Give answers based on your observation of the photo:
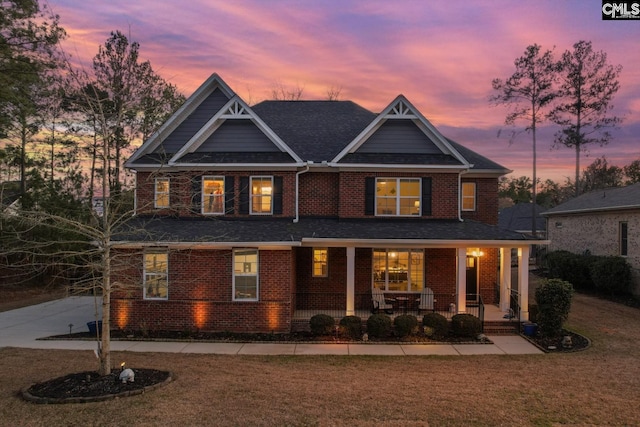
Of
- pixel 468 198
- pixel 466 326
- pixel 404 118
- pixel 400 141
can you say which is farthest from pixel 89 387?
pixel 468 198

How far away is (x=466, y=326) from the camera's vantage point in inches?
546

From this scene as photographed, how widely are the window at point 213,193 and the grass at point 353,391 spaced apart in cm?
623

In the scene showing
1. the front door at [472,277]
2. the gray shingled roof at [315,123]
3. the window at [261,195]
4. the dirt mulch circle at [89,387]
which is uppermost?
the gray shingled roof at [315,123]

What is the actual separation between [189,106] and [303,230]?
7.15m

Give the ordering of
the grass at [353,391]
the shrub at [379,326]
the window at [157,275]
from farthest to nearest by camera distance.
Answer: the window at [157,275] < the shrub at [379,326] < the grass at [353,391]

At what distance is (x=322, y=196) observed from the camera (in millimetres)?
17297

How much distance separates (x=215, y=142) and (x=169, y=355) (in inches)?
330

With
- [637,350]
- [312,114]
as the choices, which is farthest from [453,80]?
[637,350]

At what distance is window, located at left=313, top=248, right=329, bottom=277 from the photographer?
665 inches

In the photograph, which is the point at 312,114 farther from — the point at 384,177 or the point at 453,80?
the point at 453,80

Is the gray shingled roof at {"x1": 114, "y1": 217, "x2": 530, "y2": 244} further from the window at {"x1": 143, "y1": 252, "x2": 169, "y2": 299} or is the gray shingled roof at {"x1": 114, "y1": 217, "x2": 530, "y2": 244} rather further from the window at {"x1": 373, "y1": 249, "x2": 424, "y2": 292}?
the window at {"x1": 373, "y1": 249, "x2": 424, "y2": 292}

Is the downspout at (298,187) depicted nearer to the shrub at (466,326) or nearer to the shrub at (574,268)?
the shrub at (466,326)

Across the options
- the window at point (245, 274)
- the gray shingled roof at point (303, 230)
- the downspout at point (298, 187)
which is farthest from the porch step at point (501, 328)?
the window at point (245, 274)

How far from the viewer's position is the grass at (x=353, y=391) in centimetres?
730
